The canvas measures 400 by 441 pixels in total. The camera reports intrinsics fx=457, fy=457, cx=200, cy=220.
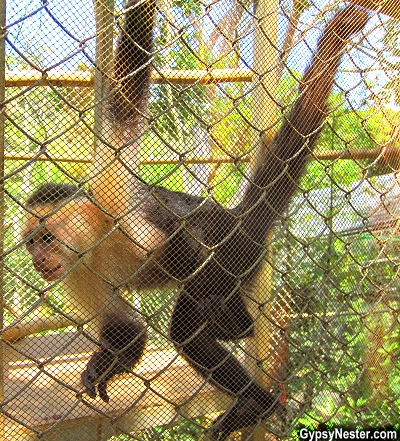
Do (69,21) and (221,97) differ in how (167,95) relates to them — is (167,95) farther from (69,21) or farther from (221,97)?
(69,21)

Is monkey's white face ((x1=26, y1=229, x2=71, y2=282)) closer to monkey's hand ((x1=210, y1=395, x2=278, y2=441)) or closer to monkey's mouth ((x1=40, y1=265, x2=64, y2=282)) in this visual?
monkey's mouth ((x1=40, y1=265, x2=64, y2=282))

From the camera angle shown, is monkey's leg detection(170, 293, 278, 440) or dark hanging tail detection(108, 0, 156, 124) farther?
monkey's leg detection(170, 293, 278, 440)

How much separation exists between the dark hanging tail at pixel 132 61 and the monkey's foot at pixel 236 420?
1393mm

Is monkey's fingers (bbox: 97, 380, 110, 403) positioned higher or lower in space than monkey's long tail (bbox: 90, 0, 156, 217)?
lower

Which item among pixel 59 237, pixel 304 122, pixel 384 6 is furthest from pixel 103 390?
pixel 384 6

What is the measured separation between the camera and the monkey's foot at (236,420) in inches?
82.4

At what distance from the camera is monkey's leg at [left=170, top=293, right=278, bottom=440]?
192cm

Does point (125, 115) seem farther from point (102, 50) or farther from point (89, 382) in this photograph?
point (89, 382)

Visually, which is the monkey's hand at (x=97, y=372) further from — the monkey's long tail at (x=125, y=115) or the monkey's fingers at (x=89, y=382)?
the monkey's long tail at (x=125, y=115)

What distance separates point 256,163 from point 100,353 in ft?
3.51

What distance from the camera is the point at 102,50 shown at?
4.72 feet

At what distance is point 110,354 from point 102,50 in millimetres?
1062

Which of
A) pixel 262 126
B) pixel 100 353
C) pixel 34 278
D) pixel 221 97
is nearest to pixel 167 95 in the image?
pixel 221 97

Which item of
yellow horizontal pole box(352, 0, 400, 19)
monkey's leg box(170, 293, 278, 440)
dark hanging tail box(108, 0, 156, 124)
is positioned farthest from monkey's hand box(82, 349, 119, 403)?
yellow horizontal pole box(352, 0, 400, 19)
